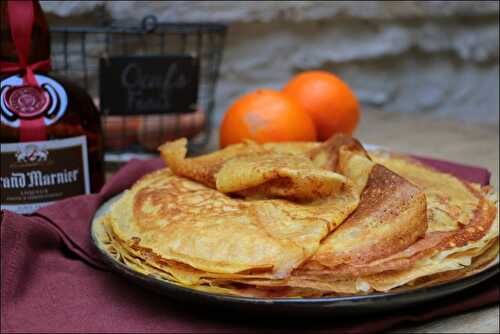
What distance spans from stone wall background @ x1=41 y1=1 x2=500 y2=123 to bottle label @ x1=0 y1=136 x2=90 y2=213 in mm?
741

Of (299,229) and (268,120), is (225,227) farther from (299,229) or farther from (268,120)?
(268,120)

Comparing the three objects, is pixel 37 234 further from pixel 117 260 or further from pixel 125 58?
pixel 125 58

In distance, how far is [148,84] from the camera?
4.04 feet

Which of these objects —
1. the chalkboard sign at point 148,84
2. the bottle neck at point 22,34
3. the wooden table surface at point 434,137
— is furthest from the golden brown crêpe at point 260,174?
the wooden table surface at point 434,137

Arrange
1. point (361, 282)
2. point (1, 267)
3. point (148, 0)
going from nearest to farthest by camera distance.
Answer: point (361, 282), point (1, 267), point (148, 0)

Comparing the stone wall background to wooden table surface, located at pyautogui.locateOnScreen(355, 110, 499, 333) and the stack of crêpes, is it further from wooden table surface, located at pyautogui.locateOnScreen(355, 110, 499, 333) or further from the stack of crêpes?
the stack of crêpes

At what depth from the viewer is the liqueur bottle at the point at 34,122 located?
2.98 ft

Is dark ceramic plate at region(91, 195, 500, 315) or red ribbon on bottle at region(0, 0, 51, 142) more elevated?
red ribbon on bottle at region(0, 0, 51, 142)

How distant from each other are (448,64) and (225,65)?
0.58m

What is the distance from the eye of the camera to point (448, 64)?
1.79 metres

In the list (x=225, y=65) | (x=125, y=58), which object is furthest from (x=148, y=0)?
(x=125, y=58)

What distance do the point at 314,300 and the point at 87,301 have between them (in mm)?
248

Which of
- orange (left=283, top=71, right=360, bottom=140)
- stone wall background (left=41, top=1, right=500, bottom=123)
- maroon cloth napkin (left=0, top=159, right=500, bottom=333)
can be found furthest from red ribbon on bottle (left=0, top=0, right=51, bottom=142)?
stone wall background (left=41, top=1, right=500, bottom=123)

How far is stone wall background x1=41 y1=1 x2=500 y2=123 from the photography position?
168 centimetres
